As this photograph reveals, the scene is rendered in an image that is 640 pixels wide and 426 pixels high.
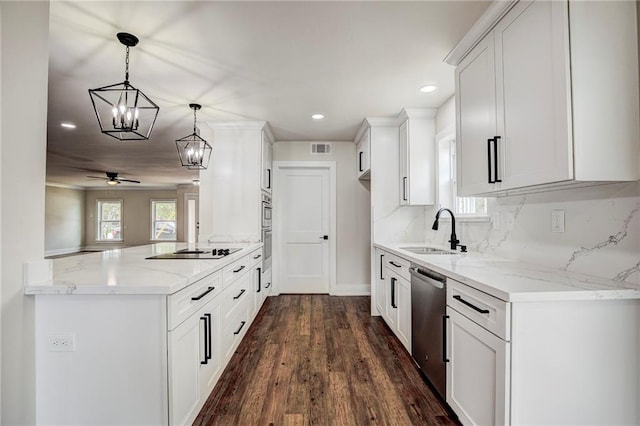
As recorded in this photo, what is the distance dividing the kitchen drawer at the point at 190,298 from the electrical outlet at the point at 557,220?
210 cm

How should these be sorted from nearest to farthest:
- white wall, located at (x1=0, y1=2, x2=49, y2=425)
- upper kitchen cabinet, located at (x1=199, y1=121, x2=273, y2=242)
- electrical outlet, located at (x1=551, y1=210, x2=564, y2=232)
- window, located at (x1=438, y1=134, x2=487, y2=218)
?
white wall, located at (x1=0, y1=2, x2=49, y2=425)
electrical outlet, located at (x1=551, y1=210, x2=564, y2=232)
window, located at (x1=438, y1=134, x2=487, y2=218)
upper kitchen cabinet, located at (x1=199, y1=121, x2=273, y2=242)

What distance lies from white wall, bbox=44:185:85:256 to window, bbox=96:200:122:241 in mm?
567

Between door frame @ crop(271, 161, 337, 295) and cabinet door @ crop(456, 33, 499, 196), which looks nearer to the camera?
cabinet door @ crop(456, 33, 499, 196)

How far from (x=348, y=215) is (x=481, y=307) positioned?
11.2 feet

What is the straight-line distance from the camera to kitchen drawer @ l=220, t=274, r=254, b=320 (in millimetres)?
2391

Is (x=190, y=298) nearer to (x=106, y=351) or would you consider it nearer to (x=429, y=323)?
(x=106, y=351)

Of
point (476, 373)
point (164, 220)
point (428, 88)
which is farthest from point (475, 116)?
point (164, 220)

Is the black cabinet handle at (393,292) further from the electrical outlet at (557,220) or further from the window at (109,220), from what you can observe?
the window at (109,220)

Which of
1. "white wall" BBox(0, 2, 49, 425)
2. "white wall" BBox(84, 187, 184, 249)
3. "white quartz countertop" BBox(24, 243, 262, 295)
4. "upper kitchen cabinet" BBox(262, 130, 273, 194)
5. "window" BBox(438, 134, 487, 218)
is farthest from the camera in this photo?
"white wall" BBox(84, 187, 184, 249)

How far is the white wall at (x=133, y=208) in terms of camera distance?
11.3 m

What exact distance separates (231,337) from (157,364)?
119 cm

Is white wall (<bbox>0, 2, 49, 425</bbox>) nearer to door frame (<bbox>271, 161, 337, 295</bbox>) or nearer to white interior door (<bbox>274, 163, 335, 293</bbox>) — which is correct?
door frame (<bbox>271, 161, 337, 295</bbox>)

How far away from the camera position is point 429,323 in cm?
217

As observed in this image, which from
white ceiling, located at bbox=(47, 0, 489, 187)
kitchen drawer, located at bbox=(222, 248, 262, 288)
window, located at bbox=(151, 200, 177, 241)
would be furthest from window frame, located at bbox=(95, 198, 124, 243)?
kitchen drawer, located at bbox=(222, 248, 262, 288)
